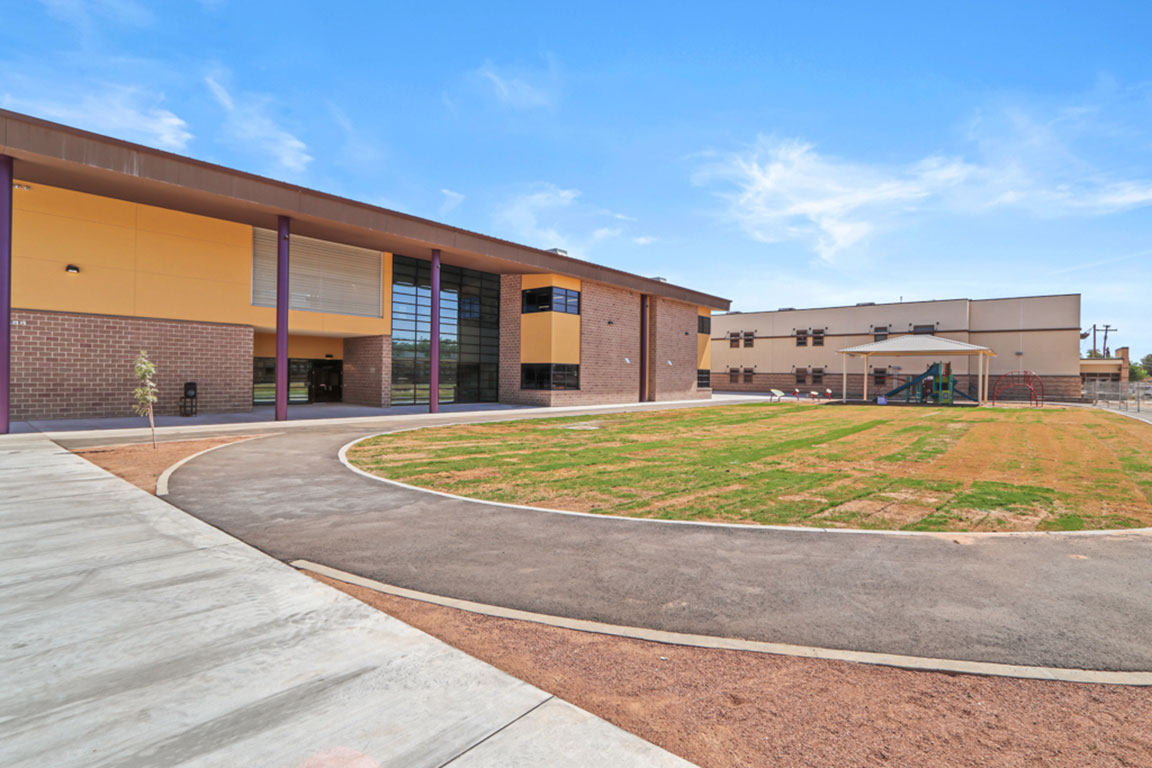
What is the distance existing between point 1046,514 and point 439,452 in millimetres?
11581

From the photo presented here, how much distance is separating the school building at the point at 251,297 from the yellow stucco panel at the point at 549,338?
0.34ft

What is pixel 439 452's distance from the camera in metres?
13.7

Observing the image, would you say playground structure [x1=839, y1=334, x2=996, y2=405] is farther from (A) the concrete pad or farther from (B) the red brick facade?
(A) the concrete pad

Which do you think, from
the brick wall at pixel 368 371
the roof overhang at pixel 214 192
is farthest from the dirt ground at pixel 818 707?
the brick wall at pixel 368 371

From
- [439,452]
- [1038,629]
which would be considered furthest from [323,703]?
[439,452]

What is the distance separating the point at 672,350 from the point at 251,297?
27199 millimetres

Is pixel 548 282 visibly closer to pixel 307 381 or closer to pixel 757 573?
pixel 307 381

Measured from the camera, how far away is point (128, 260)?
66.7ft

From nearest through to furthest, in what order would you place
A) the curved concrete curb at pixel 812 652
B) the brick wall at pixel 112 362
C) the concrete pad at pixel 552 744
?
the concrete pad at pixel 552 744
the curved concrete curb at pixel 812 652
the brick wall at pixel 112 362

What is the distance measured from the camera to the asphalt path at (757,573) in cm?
429

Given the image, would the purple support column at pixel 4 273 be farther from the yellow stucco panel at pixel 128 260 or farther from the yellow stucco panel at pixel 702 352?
the yellow stucco panel at pixel 702 352

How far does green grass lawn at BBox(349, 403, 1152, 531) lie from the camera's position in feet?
26.7

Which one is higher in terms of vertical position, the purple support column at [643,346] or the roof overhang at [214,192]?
the roof overhang at [214,192]

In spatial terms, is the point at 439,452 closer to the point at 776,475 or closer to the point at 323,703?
the point at 776,475
